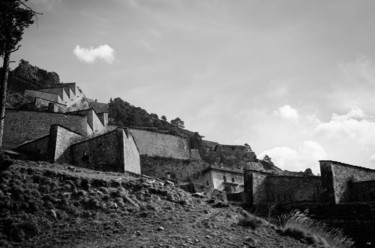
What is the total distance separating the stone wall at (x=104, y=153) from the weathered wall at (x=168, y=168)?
11.8 meters

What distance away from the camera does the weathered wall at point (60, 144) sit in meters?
20.7

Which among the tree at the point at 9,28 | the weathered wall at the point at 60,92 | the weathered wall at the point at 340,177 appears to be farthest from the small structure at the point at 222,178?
the tree at the point at 9,28

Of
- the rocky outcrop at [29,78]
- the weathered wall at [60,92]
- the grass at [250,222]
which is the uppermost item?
the rocky outcrop at [29,78]

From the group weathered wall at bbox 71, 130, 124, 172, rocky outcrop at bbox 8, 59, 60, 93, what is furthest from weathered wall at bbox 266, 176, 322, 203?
rocky outcrop at bbox 8, 59, 60, 93

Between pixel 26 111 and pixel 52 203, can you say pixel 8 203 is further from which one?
pixel 26 111

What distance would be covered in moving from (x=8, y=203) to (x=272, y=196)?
17.9 metres

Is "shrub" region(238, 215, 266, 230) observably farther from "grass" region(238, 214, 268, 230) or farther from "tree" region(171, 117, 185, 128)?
"tree" region(171, 117, 185, 128)

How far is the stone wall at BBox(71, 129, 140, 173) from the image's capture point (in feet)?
65.5

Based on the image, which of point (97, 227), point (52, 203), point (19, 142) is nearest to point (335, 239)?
point (97, 227)

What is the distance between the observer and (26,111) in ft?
94.3

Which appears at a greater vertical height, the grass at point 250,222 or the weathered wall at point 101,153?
the weathered wall at point 101,153

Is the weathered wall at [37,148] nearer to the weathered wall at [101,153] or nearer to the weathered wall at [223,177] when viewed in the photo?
the weathered wall at [101,153]

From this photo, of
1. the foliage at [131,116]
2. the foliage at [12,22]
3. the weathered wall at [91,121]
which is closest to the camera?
the foliage at [12,22]

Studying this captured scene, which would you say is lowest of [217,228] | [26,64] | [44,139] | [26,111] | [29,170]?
[217,228]
